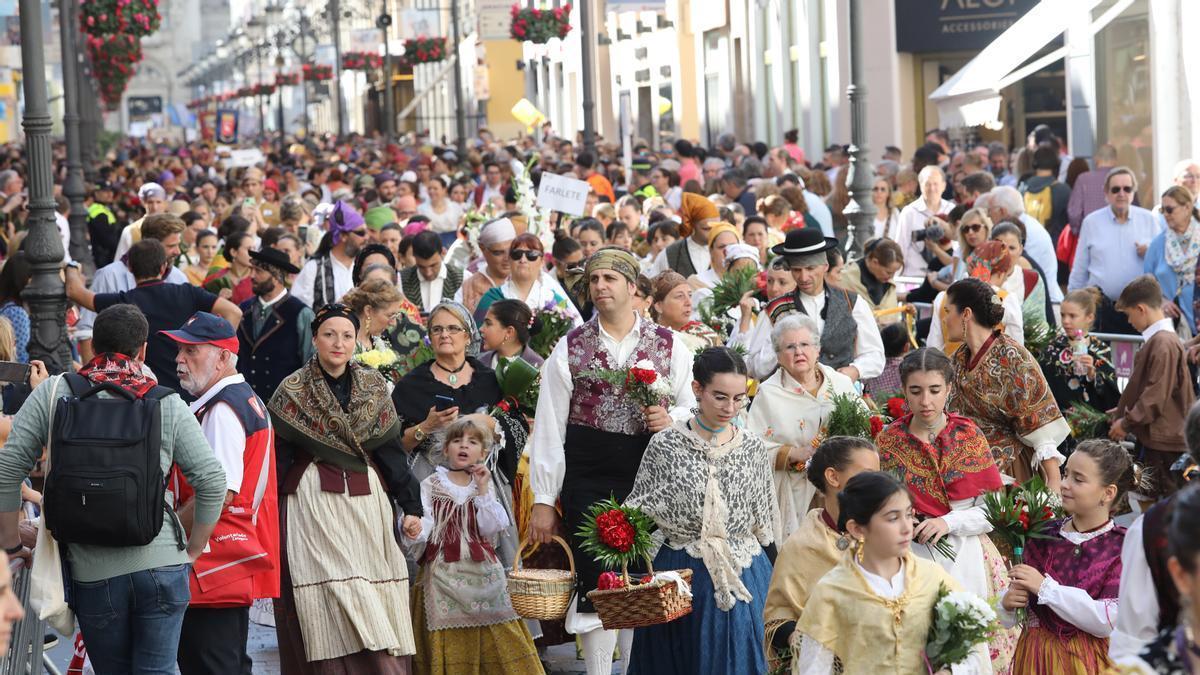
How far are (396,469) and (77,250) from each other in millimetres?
14680

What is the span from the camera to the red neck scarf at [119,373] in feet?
21.7

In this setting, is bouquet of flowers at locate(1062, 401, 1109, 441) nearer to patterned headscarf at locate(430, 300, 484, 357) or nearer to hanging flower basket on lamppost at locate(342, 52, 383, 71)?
patterned headscarf at locate(430, 300, 484, 357)

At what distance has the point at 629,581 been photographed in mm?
7195

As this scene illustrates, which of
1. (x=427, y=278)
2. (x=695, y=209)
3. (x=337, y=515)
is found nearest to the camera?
(x=337, y=515)

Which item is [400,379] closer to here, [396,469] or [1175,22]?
[396,469]

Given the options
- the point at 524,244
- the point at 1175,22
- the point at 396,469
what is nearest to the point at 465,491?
the point at 396,469

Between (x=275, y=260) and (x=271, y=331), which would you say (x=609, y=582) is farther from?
(x=275, y=260)

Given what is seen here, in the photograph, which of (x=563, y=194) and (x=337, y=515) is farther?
(x=563, y=194)

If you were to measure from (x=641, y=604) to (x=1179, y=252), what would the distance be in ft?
25.8

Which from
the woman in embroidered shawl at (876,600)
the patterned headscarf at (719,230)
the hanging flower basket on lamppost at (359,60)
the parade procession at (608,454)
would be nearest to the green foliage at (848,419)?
the parade procession at (608,454)

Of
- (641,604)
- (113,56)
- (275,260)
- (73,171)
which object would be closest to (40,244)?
(275,260)

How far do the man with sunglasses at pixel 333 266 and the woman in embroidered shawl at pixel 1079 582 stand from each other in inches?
288

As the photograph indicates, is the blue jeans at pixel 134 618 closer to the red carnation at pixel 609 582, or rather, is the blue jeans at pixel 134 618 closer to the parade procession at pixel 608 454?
the parade procession at pixel 608 454

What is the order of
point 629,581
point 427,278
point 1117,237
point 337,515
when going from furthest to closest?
point 1117,237
point 427,278
point 337,515
point 629,581
